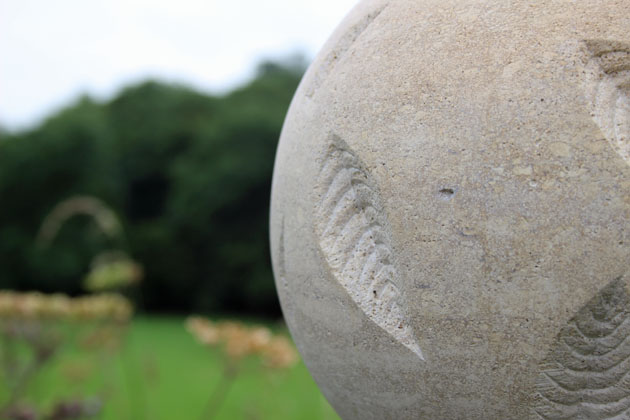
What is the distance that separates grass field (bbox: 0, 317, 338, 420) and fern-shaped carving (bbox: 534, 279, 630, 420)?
2.54 meters

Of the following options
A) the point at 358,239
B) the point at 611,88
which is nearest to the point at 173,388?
the point at 358,239

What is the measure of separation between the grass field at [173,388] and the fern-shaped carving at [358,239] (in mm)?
2147

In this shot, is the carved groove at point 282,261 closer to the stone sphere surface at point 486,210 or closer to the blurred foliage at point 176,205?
the stone sphere surface at point 486,210

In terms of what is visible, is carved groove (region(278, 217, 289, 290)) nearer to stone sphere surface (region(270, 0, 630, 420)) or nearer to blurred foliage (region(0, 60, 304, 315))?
stone sphere surface (region(270, 0, 630, 420))

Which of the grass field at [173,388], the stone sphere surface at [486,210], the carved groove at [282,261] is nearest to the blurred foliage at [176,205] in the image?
the grass field at [173,388]

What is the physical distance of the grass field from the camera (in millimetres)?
6441

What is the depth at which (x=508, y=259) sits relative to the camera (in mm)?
1957

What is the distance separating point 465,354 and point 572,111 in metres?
0.86

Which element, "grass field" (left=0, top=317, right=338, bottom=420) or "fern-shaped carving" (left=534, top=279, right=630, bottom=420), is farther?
"grass field" (left=0, top=317, right=338, bottom=420)

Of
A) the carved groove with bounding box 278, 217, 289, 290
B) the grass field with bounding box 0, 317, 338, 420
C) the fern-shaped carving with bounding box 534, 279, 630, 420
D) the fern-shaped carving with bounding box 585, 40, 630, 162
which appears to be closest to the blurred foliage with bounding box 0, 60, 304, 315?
the grass field with bounding box 0, 317, 338, 420

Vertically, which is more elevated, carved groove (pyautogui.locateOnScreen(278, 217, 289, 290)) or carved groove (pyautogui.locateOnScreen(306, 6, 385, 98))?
carved groove (pyautogui.locateOnScreen(306, 6, 385, 98))

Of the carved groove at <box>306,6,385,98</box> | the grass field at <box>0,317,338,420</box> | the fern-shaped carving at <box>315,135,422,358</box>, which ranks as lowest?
the grass field at <box>0,317,338,420</box>

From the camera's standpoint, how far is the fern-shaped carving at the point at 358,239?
2.19 metres

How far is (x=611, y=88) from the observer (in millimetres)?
1994
